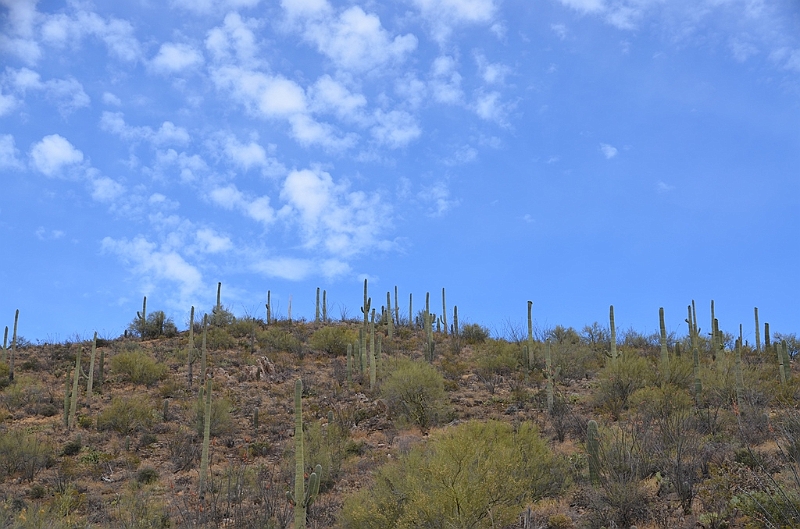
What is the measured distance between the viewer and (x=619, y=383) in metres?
20.9

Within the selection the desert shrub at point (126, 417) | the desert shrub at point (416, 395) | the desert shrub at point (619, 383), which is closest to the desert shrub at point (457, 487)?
the desert shrub at point (416, 395)

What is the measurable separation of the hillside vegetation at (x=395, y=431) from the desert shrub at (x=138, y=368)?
0.09 m

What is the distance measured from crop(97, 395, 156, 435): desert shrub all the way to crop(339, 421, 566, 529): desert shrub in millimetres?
11825

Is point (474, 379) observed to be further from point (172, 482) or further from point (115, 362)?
point (115, 362)

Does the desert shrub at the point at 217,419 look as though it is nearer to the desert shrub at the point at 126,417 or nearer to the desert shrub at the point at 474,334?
the desert shrub at the point at 126,417

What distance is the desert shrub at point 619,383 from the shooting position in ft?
67.7

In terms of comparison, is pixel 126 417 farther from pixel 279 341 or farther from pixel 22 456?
pixel 279 341

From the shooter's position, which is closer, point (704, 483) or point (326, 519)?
point (704, 483)

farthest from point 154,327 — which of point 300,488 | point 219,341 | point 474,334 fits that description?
point 300,488

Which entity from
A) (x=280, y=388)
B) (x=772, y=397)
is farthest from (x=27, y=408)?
(x=772, y=397)

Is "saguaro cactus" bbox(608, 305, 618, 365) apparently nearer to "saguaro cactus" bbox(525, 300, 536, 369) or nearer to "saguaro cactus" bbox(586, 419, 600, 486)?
"saguaro cactus" bbox(525, 300, 536, 369)

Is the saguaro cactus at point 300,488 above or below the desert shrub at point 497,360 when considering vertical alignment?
below

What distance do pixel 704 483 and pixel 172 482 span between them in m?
12.1

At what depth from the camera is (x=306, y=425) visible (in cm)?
2077
